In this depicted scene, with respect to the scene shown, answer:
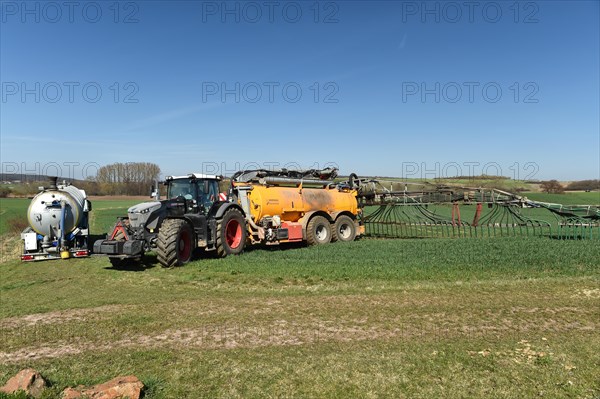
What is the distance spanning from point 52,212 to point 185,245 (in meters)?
6.51

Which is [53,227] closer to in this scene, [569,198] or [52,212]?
[52,212]

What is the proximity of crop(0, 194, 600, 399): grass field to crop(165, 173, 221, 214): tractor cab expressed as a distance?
91.3 inches

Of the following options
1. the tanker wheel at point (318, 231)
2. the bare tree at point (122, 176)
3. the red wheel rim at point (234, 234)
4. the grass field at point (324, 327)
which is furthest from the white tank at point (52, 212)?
the bare tree at point (122, 176)

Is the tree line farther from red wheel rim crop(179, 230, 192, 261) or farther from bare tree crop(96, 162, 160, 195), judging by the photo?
red wheel rim crop(179, 230, 192, 261)

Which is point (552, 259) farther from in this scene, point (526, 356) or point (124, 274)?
point (124, 274)

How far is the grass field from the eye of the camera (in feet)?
14.9

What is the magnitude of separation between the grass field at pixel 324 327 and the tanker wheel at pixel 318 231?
419 centimetres

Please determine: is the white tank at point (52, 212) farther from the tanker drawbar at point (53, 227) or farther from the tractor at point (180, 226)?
the tractor at point (180, 226)

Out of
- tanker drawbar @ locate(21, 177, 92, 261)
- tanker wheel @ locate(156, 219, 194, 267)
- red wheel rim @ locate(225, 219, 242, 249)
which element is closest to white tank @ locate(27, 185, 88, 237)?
tanker drawbar @ locate(21, 177, 92, 261)

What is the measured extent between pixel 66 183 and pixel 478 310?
1645 cm

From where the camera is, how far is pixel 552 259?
36.6ft

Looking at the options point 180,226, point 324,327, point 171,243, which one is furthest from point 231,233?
point 324,327

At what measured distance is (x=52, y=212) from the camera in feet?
51.2

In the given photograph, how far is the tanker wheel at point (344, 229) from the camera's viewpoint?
1750 centimetres
